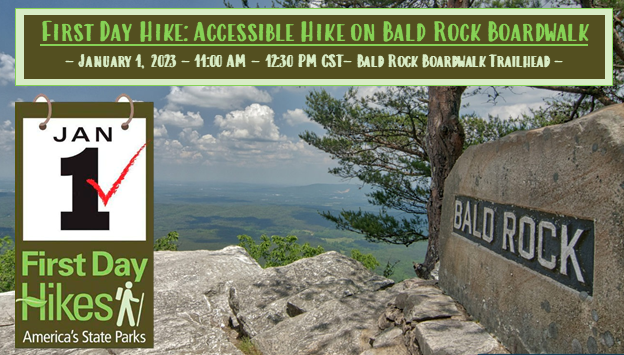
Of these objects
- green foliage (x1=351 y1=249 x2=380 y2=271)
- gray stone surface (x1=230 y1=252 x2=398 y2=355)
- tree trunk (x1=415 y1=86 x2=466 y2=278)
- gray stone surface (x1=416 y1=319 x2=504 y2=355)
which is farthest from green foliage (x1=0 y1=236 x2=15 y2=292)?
gray stone surface (x1=416 y1=319 x2=504 y2=355)

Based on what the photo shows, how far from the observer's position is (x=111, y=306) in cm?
213

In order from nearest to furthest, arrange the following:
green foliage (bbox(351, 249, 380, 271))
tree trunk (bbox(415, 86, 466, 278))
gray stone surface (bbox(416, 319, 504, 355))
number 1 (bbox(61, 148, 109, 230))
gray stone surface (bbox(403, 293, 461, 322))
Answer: number 1 (bbox(61, 148, 109, 230)) < gray stone surface (bbox(416, 319, 504, 355)) < gray stone surface (bbox(403, 293, 461, 322)) < tree trunk (bbox(415, 86, 466, 278)) < green foliage (bbox(351, 249, 380, 271))

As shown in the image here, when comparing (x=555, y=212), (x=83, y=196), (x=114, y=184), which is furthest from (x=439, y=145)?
(x=83, y=196)

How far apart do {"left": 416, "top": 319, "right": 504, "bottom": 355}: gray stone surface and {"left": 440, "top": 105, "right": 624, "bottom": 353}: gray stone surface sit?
9cm

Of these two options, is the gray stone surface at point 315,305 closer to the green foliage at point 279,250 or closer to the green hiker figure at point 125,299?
the green hiker figure at point 125,299

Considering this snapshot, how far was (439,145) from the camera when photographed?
525cm

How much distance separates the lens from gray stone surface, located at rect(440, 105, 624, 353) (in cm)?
181

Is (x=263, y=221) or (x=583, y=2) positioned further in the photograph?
(x=263, y=221)

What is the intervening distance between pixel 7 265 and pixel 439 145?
8418mm

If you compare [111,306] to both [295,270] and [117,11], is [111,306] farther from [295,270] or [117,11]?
[295,270]

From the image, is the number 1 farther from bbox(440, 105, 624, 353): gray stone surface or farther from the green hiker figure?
bbox(440, 105, 624, 353): gray stone surface

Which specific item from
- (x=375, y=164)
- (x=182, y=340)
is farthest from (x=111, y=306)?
(x=375, y=164)

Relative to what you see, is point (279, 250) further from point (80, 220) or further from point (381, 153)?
point (80, 220)

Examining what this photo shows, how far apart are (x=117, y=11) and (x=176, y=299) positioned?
11.7 ft
